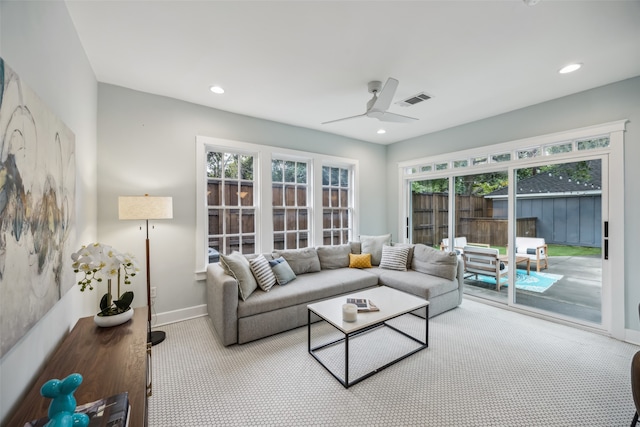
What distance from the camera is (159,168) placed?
10.3 ft

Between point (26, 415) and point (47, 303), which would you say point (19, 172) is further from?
point (26, 415)

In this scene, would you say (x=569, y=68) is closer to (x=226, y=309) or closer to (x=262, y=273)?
(x=262, y=273)

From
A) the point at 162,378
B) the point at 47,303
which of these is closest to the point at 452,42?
the point at 47,303

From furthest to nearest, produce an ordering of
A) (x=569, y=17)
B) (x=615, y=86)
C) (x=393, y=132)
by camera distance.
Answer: (x=393, y=132)
(x=615, y=86)
(x=569, y=17)

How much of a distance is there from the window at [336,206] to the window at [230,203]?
1.42 metres

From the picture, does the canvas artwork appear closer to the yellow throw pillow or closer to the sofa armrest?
the sofa armrest

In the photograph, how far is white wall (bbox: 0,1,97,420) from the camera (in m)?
1.05

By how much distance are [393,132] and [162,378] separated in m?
4.70

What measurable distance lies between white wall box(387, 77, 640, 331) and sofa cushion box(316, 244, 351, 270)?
2711mm

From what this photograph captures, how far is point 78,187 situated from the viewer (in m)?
2.13

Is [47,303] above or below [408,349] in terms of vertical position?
above

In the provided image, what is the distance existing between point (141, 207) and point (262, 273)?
1.48m

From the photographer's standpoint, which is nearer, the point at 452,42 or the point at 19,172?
the point at 19,172

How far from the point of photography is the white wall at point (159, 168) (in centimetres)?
285
